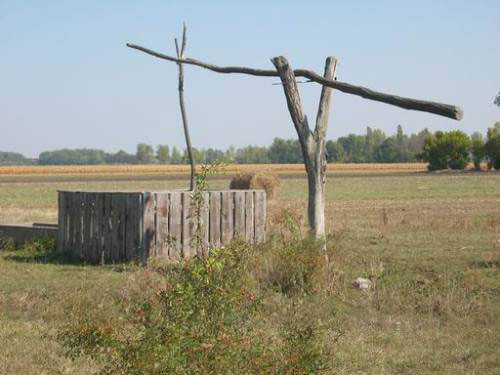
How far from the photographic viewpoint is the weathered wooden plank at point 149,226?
46.7 feet

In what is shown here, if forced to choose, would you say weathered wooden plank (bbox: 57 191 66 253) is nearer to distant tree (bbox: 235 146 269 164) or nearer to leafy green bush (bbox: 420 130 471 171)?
leafy green bush (bbox: 420 130 471 171)

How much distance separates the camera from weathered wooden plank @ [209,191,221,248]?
1505 cm

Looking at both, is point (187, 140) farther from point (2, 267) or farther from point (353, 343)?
point (353, 343)

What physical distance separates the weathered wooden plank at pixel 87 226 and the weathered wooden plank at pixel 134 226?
3.30 feet

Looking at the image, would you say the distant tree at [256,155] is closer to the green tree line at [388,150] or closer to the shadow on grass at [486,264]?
the green tree line at [388,150]

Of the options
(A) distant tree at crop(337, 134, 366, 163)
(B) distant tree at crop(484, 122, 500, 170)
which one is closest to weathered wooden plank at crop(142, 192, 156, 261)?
(B) distant tree at crop(484, 122, 500, 170)

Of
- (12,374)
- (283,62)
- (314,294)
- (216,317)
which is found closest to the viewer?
(216,317)

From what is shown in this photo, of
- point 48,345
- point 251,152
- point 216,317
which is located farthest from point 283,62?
point 251,152

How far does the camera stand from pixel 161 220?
47.1 feet

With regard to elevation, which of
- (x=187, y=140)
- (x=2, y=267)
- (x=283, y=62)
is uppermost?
(x=283, y=62)

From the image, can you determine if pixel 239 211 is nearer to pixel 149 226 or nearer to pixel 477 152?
pixel 149 226

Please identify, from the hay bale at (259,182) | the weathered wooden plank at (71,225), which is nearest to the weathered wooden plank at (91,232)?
the weathered wooden plank at (71,225)

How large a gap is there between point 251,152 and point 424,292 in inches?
6921

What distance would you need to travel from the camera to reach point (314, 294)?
36.6 ft
